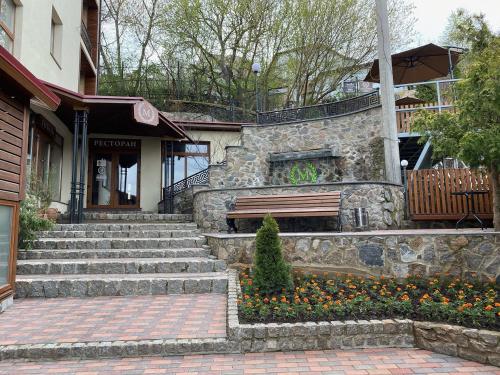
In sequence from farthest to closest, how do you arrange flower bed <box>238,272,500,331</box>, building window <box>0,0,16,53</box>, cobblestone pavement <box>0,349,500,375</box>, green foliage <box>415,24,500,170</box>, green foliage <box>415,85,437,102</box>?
green foliage <box>415,85,437,102</box>
building window <box>0,0,16,53</box>
green foliage <box>415,24,500,170</box>
flower bed <box>238,272,500,331</box>
cobblestone pavement <box>0,349,500,375</box>

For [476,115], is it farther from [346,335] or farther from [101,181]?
[101,181]

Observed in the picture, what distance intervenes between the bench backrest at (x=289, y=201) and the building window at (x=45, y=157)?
4602 mm

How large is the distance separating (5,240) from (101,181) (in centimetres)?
821

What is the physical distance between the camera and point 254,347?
3393mm

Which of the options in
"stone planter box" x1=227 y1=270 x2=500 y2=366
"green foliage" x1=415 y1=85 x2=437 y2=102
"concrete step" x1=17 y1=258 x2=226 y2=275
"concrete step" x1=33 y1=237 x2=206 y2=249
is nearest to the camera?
"stone planter box" x1=227 y1=270 x2=500 y2=366

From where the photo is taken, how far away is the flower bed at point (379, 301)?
11.8 ft

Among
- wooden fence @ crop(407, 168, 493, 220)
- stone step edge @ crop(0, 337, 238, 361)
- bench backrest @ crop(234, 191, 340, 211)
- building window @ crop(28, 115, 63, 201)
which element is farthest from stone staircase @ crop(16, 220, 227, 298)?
wooden fence @ crop(407, 168, 493, 220)

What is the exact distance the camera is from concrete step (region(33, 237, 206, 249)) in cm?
647

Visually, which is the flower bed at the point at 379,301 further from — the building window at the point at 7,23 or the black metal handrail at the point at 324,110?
the black metal handrail at the point at 324,110

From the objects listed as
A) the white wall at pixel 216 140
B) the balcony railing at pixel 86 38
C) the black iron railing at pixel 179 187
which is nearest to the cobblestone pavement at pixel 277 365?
the black iron railing at pixel 179 187

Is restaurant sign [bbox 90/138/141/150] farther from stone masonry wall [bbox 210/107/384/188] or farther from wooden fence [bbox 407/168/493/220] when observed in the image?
wooden fence [bbox 407/168/493/220]

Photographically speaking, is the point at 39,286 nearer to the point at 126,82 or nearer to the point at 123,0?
the point at 126,82

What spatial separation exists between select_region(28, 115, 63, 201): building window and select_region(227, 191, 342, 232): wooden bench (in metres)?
4.50

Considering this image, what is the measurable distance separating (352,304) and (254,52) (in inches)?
602
